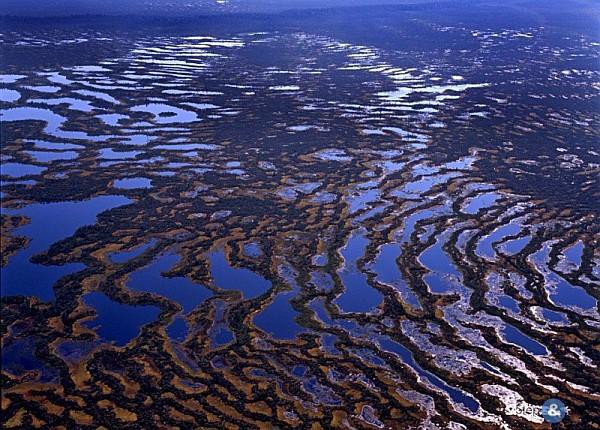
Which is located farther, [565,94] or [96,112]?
[565,94]

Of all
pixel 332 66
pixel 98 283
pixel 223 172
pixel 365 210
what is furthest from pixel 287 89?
pixel 98 283

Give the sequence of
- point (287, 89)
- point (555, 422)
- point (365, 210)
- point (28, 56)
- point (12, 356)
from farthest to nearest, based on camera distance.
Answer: point (28, 56) < point (287, 89) < point (365, 210) < point (12, 356) < point (555, 422)

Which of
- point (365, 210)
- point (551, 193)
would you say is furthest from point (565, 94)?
point (365, 210)

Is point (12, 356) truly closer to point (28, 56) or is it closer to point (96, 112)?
point (96, 112)

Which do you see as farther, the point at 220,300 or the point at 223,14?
the point at 223,14

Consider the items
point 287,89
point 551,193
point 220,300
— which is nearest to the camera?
point 220,300

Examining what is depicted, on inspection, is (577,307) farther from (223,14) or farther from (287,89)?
(223,14)
